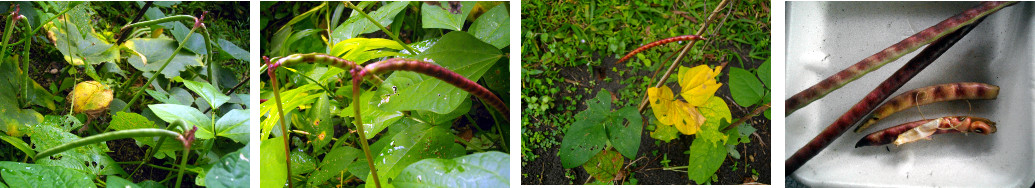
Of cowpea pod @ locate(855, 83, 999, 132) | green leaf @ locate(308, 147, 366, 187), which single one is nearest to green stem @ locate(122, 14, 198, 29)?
green leaf @ locate(308, 147, 366, 187)

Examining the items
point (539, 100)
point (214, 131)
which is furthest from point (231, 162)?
point (539, 100)

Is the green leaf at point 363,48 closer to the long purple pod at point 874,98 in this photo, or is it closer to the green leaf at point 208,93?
the green leaf at point 208,93

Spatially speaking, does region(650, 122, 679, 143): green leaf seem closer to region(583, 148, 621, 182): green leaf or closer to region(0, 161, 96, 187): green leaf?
region(583, 148, 621, 182): green leaf

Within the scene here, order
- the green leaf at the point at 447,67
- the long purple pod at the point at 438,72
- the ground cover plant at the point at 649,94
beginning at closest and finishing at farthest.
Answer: the long purple pod at the point at 438,72
the green leaf at the point at 447,67
the ground cover plant at the point at 649,94

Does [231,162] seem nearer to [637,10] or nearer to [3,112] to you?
[3,112]

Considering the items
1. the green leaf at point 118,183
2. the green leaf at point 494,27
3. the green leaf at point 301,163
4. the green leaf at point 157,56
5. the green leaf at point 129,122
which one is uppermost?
the green leaf at point 494,27

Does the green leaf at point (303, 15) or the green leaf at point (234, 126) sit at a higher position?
the green leaf at point (303, 15)

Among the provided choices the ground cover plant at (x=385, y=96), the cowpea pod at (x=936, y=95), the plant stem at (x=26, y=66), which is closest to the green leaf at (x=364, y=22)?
the ground cover plant at (x=385, y=96)
